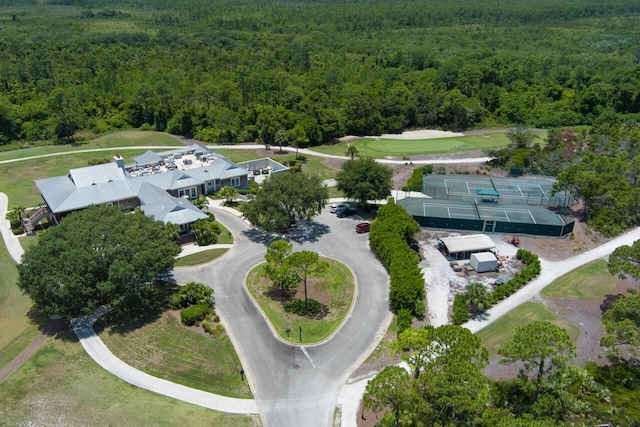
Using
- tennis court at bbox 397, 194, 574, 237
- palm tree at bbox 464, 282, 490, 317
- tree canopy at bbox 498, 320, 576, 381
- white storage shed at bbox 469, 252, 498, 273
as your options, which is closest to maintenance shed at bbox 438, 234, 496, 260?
white storage shed at bbox 469, 252, 498, 273

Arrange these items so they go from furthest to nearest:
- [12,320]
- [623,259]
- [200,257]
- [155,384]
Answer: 1. [200,257]
2. [623,259]
3. [12,320]
4. [155,384]

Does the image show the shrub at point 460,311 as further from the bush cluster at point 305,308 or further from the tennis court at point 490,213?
the tennis court at point 490,213

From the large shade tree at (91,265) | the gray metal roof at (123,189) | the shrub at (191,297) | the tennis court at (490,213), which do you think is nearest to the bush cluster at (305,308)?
the shrub at (191,297)

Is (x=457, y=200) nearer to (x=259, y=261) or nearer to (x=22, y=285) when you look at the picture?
(x=259, y=261)

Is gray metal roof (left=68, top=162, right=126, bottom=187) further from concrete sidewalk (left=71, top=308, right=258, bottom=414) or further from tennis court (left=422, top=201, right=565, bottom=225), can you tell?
tennis court (left=422, top=201, right=565, bottom=225)

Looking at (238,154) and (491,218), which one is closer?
(491,218)

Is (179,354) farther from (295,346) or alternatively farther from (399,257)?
(399,257)

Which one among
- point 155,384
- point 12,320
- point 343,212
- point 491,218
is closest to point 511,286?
point 491,218
